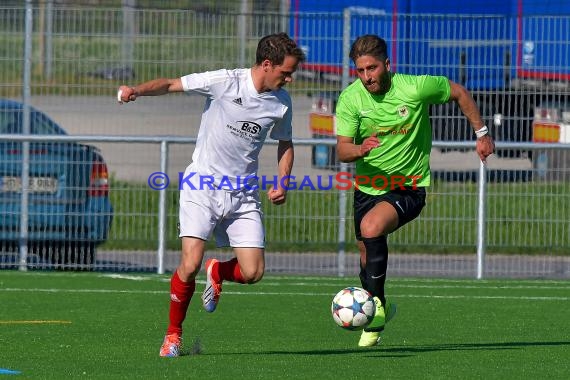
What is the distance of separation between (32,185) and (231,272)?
624cm

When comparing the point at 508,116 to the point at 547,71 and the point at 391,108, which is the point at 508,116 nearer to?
the point at 547,71

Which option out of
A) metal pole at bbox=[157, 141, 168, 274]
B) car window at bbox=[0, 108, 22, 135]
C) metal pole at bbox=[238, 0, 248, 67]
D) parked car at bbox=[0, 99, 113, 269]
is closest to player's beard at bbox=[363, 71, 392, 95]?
metal pole at bbox=[157, 141, 168, 274]

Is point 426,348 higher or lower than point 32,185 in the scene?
lower

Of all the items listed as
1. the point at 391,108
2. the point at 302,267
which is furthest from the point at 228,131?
the point at 302,267

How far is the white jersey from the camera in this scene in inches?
343

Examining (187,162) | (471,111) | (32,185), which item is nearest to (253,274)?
(471,111)

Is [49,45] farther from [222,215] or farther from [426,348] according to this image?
[426,348]

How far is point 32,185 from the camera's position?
14.8 meters

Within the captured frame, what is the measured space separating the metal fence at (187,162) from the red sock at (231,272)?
19.2 feet

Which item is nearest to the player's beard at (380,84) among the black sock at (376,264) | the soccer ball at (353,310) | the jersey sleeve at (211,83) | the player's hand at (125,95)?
the black sock at (376,264)

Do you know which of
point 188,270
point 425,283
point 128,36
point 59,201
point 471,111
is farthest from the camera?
point 128,36

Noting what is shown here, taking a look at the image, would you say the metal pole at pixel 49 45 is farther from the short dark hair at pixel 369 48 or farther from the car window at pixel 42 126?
the short dark hair at pixel 369 48

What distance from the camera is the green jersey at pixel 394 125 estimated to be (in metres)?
9.59

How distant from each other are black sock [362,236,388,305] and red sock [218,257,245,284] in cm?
100
